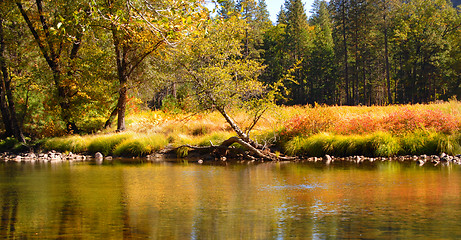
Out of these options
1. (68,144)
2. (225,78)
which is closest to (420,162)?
(225,78)

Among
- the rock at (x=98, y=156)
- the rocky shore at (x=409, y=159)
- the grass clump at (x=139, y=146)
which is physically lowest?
the rocky shore at (x=409, y=159)

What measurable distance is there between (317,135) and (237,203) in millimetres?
10290

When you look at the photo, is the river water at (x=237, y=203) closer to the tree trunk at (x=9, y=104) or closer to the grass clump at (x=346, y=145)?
the grass clump at (x=346, y=145)

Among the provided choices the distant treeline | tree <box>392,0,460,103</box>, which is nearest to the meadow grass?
the distant treeline

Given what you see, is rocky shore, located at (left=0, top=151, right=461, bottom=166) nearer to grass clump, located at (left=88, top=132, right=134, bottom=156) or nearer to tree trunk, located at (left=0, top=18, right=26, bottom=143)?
grass clump, located at (left=88, top=132, right=134, bottom=156)

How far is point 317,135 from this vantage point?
60.7 feet

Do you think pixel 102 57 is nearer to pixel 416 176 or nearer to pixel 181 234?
pixel 416 176

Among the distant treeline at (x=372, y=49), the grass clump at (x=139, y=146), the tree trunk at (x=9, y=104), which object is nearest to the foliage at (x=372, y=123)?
the grass clump at (x=139, y=146)

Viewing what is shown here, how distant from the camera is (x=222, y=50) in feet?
59.2

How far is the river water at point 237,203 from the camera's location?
6.56m

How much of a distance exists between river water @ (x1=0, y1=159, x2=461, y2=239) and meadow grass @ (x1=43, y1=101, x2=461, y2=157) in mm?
3336

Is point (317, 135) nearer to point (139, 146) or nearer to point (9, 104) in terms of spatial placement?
point (139, 146)

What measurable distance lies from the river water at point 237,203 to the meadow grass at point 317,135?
3.34 m

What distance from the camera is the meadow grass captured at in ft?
58.0
